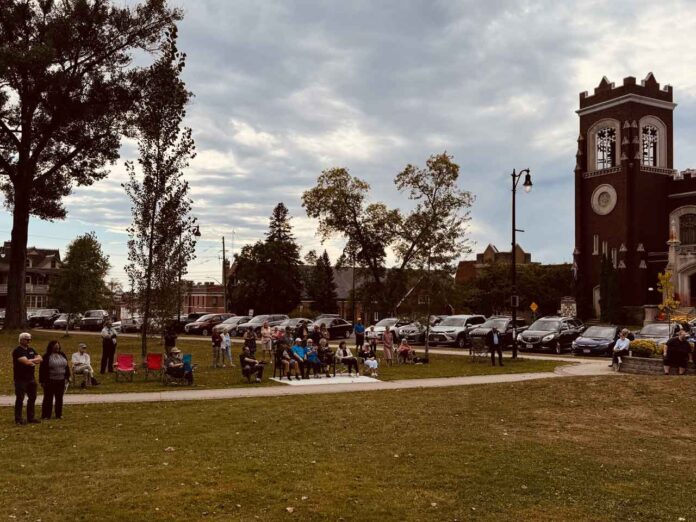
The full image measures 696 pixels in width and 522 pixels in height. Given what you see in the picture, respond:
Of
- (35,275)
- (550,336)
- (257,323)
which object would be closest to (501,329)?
(550,336)

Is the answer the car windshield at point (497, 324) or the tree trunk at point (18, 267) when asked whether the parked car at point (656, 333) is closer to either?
the car windshield at point (497, 324)

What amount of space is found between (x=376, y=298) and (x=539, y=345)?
57.8 ft

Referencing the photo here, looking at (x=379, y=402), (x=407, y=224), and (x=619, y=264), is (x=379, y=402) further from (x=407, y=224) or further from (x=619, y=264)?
(x=619, y=264)

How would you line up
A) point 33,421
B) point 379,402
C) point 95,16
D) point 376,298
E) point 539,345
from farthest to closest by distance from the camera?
point 376,298 < point 95,16 < point 539,345 < point 379,402 < point 33,421

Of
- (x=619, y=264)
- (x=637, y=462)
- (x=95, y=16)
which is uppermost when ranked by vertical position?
(x=95, y=16)

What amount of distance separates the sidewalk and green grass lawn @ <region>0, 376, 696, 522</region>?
1.11 metres

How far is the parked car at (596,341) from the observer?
29.8 meters

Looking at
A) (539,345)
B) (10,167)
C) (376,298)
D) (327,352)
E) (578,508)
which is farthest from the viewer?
(376,298)

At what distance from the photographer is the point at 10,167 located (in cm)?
3906

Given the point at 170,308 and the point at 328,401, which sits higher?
the point at 170,308

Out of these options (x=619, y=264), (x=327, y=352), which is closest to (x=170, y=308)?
(x=327, y=352)

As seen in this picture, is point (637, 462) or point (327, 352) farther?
point (327, 352)

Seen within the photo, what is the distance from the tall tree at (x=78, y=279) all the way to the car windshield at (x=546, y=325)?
2755 cm

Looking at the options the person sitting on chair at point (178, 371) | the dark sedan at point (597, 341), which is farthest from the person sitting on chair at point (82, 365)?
the dark sedan at point (597, 341)
